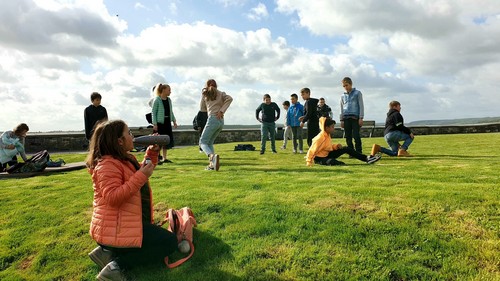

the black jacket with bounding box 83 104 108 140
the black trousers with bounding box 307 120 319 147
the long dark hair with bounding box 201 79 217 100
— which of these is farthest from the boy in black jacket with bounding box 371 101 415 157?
the black jacket with bounding box 83 104 108 140

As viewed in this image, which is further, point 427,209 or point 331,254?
point 427,209

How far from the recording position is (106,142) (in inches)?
138

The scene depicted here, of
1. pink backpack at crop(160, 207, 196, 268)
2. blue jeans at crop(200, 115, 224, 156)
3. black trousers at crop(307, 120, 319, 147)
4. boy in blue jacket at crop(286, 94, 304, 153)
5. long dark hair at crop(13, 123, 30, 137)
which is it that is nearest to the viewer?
pink backpack at crop(160, 207, 196, 268)

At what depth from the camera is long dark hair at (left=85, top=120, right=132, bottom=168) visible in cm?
351

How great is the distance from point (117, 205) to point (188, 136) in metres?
20.4

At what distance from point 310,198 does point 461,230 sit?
1.89 metres

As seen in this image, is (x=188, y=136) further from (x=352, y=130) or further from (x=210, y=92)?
(x=210, y=92)

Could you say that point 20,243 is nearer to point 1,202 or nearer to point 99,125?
point 1,202

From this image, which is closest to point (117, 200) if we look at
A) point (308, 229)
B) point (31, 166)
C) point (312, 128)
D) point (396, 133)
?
point (308, 229)

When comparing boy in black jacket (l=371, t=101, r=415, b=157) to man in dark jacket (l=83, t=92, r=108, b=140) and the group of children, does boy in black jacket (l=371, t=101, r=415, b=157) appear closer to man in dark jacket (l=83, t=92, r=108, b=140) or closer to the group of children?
the group of children

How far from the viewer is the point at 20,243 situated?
16.2 feet

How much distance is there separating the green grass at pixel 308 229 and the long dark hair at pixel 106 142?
1323mm

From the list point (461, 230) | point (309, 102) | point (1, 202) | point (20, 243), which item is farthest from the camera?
point (309, 102)

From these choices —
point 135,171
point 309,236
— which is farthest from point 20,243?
point 309,236
